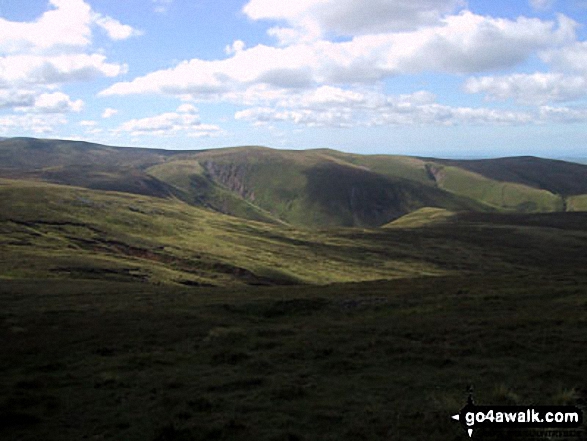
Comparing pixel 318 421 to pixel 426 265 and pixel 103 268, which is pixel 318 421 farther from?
pixel 426 265

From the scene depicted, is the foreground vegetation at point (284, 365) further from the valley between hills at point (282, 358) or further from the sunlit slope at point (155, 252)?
the sunlit slope at point (155, 252)

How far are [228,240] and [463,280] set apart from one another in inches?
4750

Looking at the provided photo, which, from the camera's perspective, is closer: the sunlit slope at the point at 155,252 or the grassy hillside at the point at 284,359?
the grassy hillside at the point at 284,359

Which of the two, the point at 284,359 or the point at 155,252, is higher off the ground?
the point at 284,359

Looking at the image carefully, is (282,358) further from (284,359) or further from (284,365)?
(284,365)

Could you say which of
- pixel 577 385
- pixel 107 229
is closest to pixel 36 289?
pixel 577 385

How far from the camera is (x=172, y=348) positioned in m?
30.2

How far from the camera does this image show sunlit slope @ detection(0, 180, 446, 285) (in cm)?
10194

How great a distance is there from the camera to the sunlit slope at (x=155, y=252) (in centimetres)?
10194

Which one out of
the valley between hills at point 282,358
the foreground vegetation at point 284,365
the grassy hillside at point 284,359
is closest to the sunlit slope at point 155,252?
the valley between hills at point 282,358

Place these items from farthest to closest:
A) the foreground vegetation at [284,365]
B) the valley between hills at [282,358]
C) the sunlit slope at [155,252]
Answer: the sunlit slope at [155,252], the valley between hills at [282,358], the foreground vegetation at [284,365]

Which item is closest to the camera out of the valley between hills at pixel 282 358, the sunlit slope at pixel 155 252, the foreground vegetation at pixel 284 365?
the foreground vegetation at pixel 284 365

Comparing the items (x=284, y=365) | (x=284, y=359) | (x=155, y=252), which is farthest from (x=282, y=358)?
(x=155, y=252)

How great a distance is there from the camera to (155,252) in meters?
140
